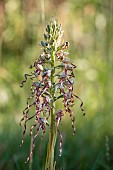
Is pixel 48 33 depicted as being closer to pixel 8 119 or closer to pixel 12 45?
pixel 8 119

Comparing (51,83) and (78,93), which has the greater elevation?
(78,93)

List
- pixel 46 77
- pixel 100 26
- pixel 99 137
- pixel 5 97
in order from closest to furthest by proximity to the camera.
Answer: pixel 46 77 → pixel 99 137 → pixel 5 97 → pixel 100 26

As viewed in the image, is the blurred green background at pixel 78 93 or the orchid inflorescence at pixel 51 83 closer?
the orchid inflorescence at pixel 51 83

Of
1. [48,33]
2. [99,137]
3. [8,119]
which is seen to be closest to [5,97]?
[8,119]

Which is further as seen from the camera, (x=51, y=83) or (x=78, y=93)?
(x=78, y=93)

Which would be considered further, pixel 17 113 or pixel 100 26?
pixel 100 26

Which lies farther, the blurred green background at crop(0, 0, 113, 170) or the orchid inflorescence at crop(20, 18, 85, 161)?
the blurred green background at crop(0, 0, 113, 170)

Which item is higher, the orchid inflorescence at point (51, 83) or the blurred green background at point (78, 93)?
the blurred green background at point (78, 93)

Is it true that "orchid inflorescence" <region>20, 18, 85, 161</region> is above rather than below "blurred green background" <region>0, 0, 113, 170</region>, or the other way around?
below
